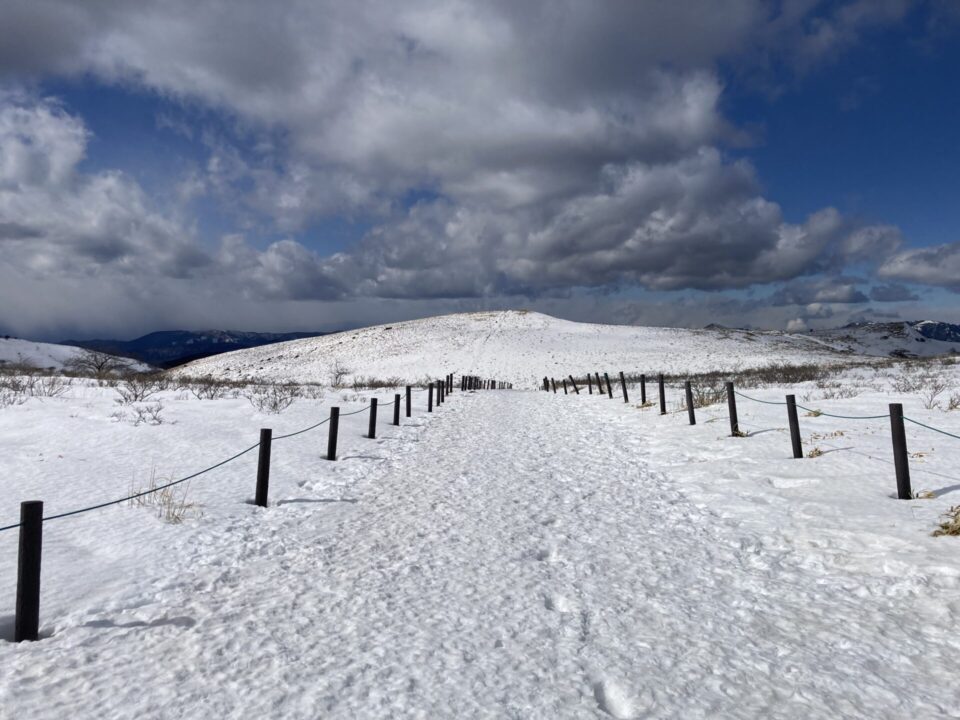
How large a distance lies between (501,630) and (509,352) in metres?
73.7

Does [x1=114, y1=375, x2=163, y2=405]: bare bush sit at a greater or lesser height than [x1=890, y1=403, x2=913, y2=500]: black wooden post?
greater

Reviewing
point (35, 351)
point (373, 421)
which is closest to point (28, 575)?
point (373, 421)

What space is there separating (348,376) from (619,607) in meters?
60.7

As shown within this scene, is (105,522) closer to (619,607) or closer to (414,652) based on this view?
(414,652)

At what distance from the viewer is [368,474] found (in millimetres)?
10477

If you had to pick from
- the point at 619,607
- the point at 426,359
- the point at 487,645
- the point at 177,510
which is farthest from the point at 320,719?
the point at 426,359

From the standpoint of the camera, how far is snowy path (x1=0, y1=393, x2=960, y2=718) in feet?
11.7

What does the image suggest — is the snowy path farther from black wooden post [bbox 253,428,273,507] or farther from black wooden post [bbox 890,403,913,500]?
black wooden post [bbox 890,403,913,500]

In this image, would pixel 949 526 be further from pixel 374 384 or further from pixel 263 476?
pixel 374 384

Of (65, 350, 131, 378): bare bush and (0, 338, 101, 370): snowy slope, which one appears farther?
(0, 338, 101, 370): snowy slope

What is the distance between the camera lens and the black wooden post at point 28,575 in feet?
13.8

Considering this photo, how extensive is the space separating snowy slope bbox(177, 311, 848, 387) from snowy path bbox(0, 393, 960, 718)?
5221 cm

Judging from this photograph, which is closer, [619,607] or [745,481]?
[619,607]

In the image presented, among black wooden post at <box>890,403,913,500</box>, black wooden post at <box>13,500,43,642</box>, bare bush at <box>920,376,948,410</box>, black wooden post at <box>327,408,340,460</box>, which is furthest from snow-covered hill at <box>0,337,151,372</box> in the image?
black wooden post at <box>890,403,913,500</box>
